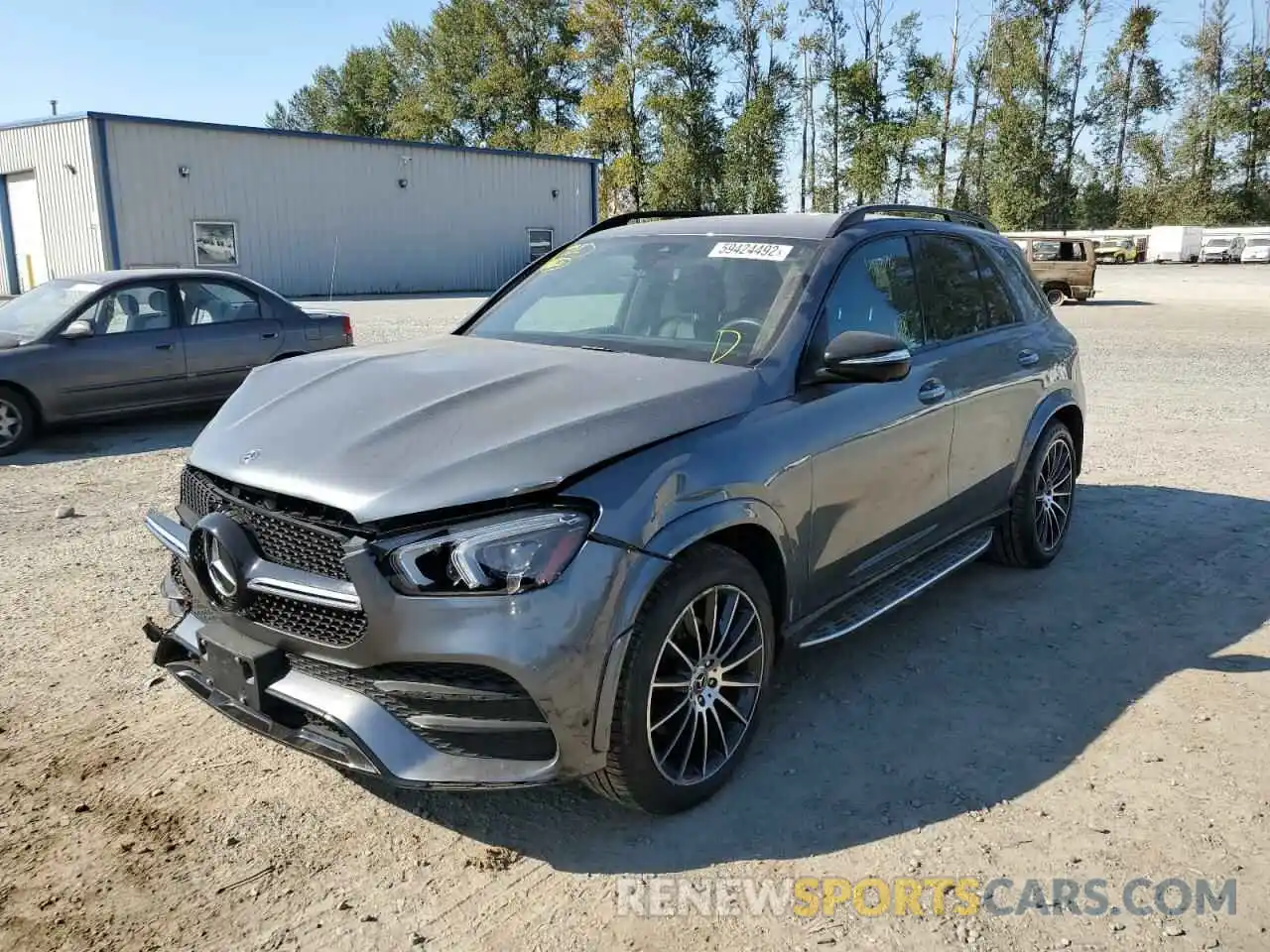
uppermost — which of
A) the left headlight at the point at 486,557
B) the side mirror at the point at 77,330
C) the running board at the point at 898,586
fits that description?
the side mirror at the point at 77,330

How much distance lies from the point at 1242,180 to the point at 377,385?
72325mm

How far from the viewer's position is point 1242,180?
6194 cm

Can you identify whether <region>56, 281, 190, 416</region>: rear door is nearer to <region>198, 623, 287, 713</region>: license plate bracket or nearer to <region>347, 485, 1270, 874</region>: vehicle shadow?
<region>198, 623, 287, 713</region>: license plate bracket

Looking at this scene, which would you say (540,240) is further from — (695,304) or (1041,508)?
(695,304)

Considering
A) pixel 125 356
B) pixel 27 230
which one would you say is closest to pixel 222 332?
pixel 125 356

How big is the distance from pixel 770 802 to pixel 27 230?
29.4 metres

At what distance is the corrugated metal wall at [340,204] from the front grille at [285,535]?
25.5 metres

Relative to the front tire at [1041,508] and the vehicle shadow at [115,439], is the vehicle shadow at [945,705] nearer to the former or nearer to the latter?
the front tire at [1041,508]

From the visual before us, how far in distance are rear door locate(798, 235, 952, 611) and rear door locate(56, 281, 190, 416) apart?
710cm

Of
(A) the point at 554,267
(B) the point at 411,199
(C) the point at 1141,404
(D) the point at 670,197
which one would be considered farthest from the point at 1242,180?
(A) the point at 554,267

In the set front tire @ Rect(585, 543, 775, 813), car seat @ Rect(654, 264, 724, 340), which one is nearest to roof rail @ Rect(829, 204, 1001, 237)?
car seat @ Rect(654, 264, 724, 340)

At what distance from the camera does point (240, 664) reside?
2867mm

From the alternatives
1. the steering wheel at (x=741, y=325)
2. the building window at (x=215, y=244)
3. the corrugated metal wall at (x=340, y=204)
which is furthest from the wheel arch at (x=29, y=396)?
the building window at (x=215, y=244)

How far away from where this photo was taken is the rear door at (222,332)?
366 inches
